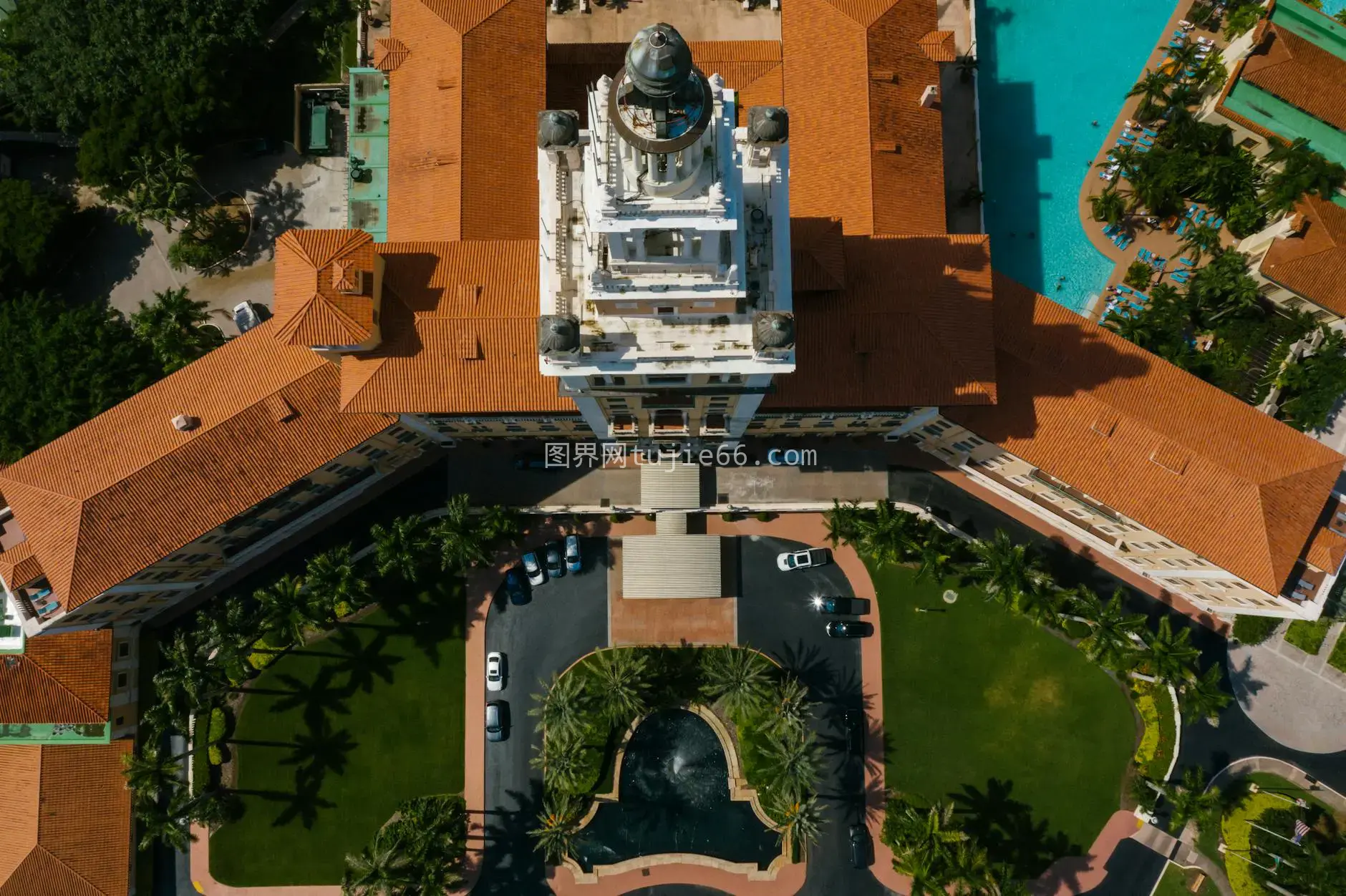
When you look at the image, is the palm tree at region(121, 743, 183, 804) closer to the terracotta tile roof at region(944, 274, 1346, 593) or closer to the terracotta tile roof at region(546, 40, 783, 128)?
the terracotta tile roof at region(546, 40, 783, 128)

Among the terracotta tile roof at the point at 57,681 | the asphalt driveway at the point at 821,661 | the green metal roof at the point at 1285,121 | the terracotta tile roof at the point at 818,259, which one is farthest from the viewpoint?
the green metal roof at the point at 1285,121

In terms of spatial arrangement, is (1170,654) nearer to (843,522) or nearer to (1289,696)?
(1289,696)

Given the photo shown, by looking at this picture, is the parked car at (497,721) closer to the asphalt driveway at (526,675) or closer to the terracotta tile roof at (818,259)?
the asphalt driveway at (526,675)

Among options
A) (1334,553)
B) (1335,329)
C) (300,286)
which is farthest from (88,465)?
(1335,329)

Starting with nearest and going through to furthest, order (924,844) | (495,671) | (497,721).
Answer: (924,844) → (497,721) → (495,671)

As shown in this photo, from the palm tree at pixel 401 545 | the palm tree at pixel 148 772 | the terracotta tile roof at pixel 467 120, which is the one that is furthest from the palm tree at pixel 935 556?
the palm tree at pixel 148 772

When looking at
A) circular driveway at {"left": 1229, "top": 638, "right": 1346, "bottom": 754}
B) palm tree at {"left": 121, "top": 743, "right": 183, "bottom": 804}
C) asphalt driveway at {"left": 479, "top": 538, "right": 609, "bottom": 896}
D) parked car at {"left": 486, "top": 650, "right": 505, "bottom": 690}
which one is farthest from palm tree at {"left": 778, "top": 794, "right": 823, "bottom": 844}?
palm tree at {"left": 121, "top": 743, "right": 183, "bottom": 804}

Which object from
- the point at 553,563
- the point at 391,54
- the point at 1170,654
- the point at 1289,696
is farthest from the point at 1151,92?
the point at 553,563
